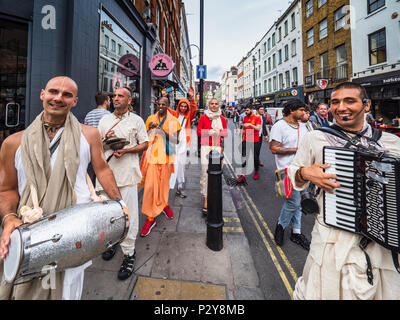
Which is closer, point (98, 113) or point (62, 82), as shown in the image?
point (62, 82)

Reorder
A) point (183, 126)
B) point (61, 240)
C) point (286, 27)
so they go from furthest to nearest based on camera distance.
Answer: point (286, 27), point (183, 126), point (61, 240)

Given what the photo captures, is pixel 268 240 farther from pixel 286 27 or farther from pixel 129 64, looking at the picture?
pixel 286 27

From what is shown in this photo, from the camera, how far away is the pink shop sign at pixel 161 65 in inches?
344

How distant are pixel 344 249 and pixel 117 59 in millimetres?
7363

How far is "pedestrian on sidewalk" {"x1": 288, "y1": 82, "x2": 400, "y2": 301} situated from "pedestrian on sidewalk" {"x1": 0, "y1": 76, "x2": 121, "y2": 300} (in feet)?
5.67

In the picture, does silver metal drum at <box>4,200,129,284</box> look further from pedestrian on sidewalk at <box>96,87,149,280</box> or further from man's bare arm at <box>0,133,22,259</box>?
Result: pedestrian on sidewalk at <box>96,87,149,280</box>

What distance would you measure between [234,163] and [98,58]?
234 inches

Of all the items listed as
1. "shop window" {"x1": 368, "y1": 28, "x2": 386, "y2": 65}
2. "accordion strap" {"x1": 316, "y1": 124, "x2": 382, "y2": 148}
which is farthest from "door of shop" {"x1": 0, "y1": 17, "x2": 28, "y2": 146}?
"shop window" {"x1": 368, "y1": 28, "x2": 386, "y2": 65}

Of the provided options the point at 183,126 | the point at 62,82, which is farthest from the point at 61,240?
the point at 183,126

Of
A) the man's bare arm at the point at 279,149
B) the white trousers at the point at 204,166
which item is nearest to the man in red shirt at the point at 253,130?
the white trousers at the point at 204,166

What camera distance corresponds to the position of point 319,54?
2078cm

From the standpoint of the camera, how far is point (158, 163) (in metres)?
3.48

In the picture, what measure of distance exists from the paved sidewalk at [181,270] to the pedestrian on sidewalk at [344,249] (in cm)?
80

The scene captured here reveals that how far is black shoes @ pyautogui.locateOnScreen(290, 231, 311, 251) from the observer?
116 inches
